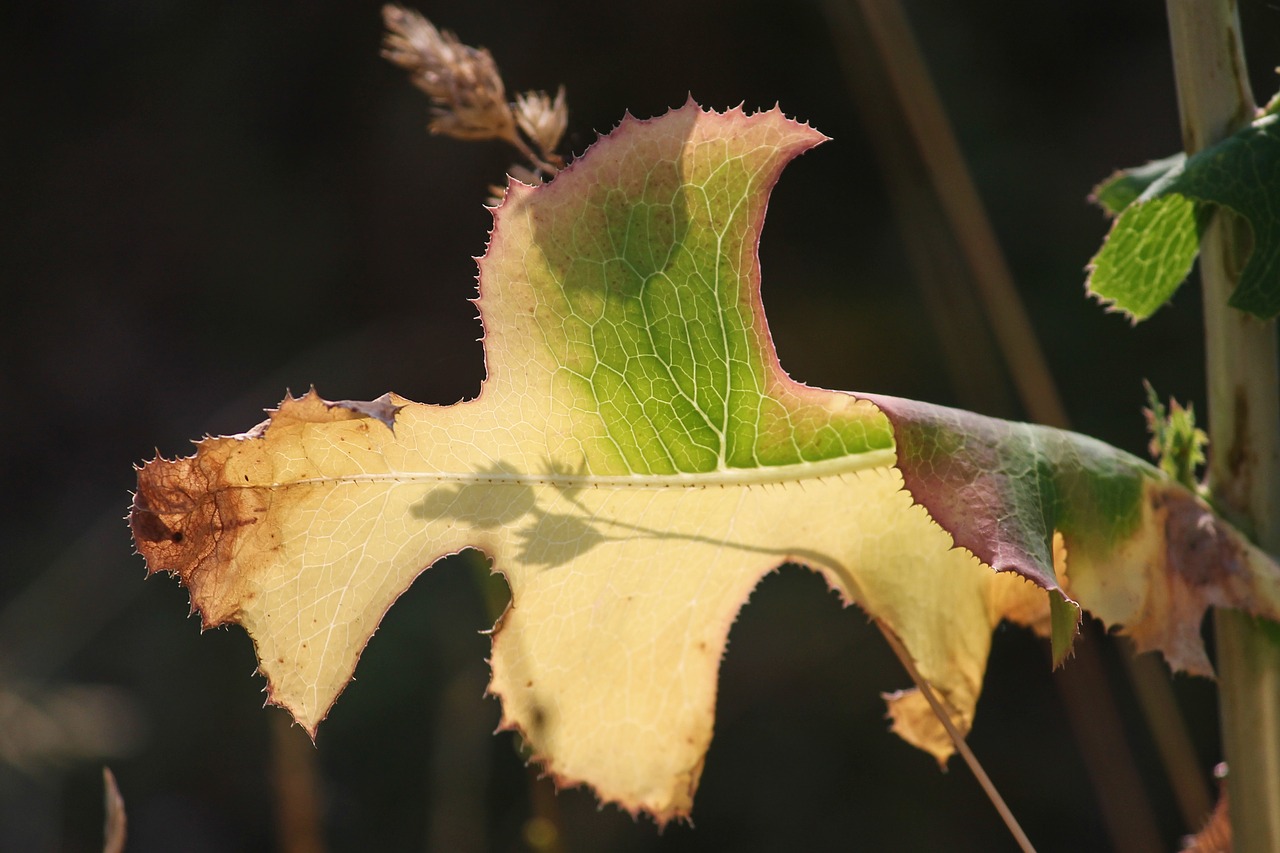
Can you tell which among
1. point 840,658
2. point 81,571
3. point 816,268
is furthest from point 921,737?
point 81,571

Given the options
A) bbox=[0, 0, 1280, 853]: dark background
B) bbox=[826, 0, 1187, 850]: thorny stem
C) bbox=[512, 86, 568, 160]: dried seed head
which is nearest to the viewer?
bbox=[512, 86, 568, 160]: dried seed head

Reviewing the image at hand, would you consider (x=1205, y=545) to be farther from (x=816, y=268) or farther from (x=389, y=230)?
(x=389, y=230)

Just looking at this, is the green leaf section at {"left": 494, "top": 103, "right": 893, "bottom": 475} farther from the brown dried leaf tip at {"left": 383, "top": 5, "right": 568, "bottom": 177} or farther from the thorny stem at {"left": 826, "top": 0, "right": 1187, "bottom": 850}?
the thorny stem at {"left": 826, "top": 0, "right": 1187, "bottom": 850}

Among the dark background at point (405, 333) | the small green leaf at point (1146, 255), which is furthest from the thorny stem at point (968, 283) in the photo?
the small green leaf at point (1146, 255)

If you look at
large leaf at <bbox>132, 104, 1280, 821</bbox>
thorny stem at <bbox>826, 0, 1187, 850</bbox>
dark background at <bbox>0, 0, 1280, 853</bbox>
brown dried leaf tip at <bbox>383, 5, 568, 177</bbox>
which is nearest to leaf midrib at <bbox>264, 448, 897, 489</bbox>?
large leaf at <bbox>132, 104, 1280, 821</bbox>

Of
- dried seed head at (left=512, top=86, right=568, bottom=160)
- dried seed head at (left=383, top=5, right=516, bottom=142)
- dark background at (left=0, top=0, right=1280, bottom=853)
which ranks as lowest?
dark background at (left=0, top=0, right=1280, bottom=853)
